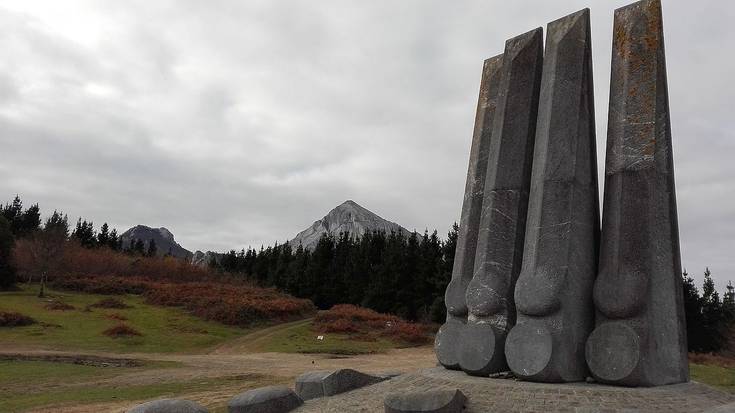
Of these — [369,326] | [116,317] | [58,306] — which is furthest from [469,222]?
[58,306]

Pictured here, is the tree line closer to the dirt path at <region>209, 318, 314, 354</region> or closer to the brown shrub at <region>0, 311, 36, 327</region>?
the dirt path at <region>209, 318, 314, 354</region>

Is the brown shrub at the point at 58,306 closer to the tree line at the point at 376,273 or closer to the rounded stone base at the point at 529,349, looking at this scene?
the tree line at the point at 376,273

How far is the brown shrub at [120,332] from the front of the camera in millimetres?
28828

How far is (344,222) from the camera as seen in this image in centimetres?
17488

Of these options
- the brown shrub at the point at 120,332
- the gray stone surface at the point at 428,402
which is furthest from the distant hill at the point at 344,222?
the gray stone surface at the point at 428,402

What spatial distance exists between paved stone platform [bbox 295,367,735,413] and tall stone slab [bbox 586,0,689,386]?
1.60ft

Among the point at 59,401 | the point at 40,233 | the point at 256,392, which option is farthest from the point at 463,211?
the point at 40,233

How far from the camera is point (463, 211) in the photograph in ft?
40.4

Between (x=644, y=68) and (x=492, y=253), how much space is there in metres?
4.62

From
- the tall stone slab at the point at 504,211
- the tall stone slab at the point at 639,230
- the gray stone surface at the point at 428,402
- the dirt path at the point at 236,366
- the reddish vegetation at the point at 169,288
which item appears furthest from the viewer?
the reddish vegetation at the point at 169,288

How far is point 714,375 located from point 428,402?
16388mm

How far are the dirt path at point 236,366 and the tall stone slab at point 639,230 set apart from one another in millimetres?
9282

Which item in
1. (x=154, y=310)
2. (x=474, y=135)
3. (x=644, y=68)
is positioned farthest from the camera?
(x=154, y=310)

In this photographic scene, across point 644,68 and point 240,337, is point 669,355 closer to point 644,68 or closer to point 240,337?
point 644,68
